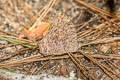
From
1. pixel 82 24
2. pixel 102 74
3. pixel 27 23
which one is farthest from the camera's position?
pixel 27 23

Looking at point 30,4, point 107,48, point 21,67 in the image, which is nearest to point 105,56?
point 107,48

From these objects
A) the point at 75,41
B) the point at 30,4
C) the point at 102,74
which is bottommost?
the point at 102,74

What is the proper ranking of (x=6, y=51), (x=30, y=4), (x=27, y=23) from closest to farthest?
(x=6, y=51) < (x=27, y=23) < (x=30, y=4)

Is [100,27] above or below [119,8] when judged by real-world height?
below

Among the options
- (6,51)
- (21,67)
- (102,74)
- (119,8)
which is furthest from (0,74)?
(119,8)

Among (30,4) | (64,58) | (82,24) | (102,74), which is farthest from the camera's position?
(30,4)

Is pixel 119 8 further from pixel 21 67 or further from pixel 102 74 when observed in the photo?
pixel 21 67

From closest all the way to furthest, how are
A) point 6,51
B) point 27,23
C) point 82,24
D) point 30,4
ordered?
point 6,51
point 82,24
point 27,23
point 30,4

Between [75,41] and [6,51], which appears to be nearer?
[75,41]

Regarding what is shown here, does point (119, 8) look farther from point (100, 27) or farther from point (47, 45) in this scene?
point (47, 45)
